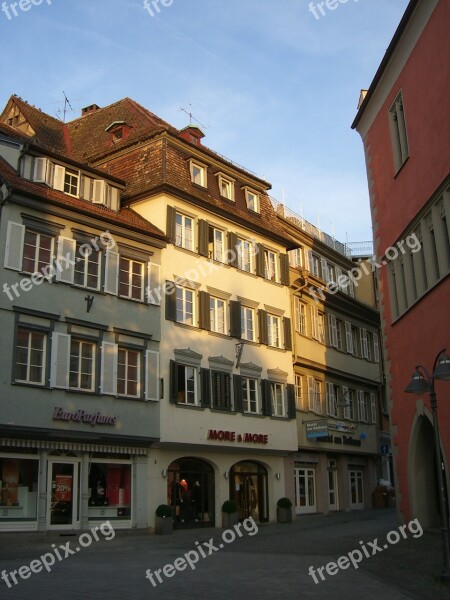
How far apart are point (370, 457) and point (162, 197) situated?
68.4 feet

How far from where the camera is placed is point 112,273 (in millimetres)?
26047

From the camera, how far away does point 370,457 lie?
41.4 m

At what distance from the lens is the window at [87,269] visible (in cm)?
2506

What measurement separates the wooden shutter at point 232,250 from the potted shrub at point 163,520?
10.8 m

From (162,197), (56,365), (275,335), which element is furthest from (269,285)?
(56,365)

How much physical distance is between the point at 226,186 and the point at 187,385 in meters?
10.3

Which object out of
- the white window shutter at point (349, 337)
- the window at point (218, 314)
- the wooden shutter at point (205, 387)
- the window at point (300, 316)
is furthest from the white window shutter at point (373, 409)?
the wooden shutter at point (205, 387)

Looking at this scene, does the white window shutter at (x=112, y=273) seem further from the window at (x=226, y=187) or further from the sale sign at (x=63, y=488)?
the window at (x=226, y=187)

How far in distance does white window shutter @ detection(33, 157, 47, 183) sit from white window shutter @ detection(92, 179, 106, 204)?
2.39 metres

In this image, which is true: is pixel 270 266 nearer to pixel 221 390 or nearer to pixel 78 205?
pixel 221 390

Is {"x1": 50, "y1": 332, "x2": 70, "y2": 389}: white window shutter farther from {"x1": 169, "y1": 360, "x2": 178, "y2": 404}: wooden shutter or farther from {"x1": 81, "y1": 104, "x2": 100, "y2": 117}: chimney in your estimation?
{"x1": 81, "y1": 104, "x2": 100, "y2": 117}: chimney

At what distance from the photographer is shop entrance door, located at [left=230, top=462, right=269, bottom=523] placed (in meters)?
30.8

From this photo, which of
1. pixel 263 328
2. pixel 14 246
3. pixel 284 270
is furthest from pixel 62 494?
pixel 284 270

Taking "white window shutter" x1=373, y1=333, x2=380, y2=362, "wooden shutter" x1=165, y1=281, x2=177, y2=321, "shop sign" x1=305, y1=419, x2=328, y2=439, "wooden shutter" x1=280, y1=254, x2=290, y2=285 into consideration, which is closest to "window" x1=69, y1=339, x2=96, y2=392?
"wooden shutter" x1=165, y1=281, x2=177, y2=321
